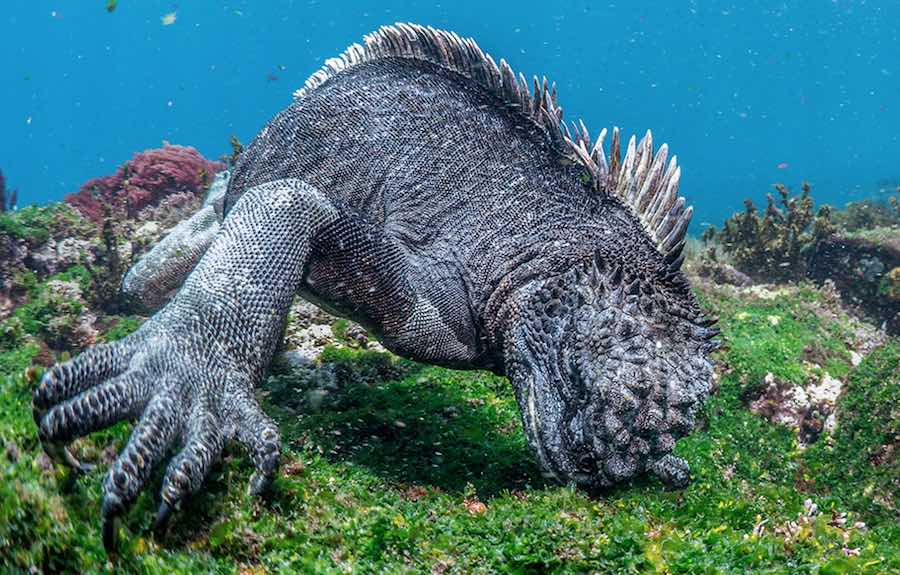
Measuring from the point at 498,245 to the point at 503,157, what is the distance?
627mm

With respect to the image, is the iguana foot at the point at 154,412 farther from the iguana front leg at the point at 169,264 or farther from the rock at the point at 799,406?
the rock at the point at 799,406

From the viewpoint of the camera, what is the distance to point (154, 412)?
8.67 feet

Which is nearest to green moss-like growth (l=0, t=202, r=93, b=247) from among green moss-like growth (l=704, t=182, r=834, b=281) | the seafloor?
the seafloor

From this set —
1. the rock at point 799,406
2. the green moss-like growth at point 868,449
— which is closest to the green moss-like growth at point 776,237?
the rock at point 799,406

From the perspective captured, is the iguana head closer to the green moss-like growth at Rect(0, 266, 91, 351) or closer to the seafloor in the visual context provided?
the seafloor

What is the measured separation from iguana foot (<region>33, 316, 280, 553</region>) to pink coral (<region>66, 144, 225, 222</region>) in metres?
10.4

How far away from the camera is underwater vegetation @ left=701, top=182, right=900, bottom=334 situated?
448 inches

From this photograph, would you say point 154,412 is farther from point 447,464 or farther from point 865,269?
point 865,269

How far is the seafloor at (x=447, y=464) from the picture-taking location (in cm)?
241

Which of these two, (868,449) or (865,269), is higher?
(865,269)

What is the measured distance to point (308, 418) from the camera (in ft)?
15.2

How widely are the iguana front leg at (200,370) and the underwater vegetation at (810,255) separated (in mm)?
9684

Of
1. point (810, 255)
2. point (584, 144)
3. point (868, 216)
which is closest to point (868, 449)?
point (584, 144)

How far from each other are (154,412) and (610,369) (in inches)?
78.5
